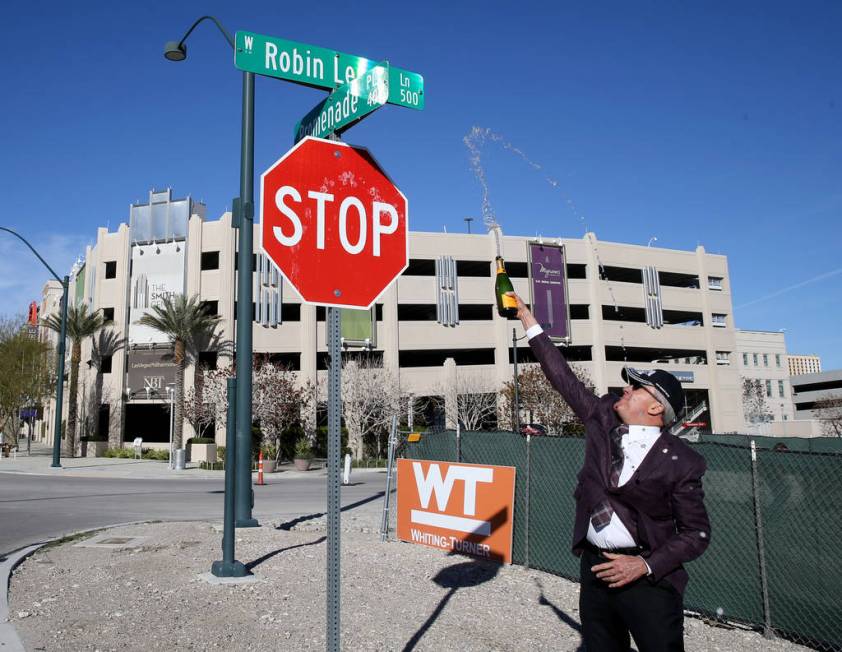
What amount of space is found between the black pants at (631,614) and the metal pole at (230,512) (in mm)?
5215

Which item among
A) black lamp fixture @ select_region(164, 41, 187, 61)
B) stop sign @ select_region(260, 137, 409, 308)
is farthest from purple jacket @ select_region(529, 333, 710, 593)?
black lamp fixture @ select_region(164, 41, 187, 61)

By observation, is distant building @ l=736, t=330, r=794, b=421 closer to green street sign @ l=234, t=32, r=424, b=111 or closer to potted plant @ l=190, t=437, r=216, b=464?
potted plant @ l=190, t=437, r=216, b=464

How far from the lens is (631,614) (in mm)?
2906

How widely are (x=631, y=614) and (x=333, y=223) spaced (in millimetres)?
2201

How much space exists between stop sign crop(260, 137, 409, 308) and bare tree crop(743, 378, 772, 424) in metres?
86.7

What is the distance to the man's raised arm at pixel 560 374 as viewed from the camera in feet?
10.8

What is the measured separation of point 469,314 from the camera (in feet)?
177

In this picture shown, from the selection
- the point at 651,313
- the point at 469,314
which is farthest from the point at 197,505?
the point at 651,313

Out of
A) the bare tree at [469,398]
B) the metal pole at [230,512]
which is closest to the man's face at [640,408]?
the metal pole at [230,512]

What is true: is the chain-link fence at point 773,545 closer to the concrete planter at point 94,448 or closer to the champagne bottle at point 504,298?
the champagne bottle at point 504,298

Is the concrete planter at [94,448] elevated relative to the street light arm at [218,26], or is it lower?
lower

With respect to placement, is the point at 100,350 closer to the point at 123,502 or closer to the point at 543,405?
the point at 543,405

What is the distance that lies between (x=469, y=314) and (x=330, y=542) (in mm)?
51101

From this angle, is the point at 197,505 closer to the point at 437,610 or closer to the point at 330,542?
the point at 437,610
